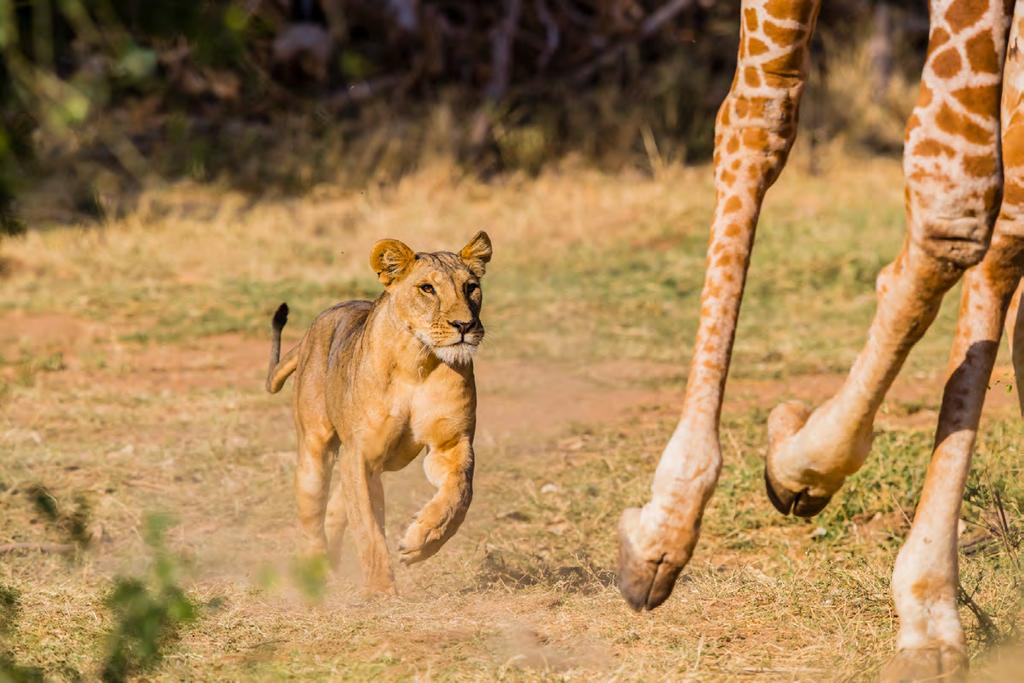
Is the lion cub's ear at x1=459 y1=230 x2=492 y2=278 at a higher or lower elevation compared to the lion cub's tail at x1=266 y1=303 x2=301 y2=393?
higher

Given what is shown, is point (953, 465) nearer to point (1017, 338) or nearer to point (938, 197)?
point (938, 197)

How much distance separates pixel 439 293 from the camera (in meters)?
4.60

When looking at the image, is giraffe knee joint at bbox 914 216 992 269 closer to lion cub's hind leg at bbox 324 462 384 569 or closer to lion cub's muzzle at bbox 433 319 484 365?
lion cub's muzzle at bbox 433 319 484 365

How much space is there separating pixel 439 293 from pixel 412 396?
31 cm

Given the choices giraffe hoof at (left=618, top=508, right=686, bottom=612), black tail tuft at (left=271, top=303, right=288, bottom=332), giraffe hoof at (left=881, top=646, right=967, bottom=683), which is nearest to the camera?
giraffe hoof at (left=881, top=646, right=967, bottom=683)

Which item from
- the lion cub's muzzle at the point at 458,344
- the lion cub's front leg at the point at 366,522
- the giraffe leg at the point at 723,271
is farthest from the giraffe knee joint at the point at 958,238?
the lion cub's front leg at the point at 366,522

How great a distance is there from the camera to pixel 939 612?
343cm

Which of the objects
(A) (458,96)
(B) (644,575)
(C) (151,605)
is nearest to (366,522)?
(B) (644,575)

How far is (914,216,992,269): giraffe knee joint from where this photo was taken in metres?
3.39

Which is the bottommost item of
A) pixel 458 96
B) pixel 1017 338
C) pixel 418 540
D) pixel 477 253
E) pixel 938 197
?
pixel 418 540

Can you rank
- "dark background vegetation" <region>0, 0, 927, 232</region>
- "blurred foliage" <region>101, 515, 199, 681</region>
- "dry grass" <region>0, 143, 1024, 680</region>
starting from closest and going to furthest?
"blurred foliage" <region>101, 515, 199, 681</region>, "dry grass" <region>0, 143, 1024, 680</region>, "dark background vegetation" <region>0, 0, 927, 232</region>

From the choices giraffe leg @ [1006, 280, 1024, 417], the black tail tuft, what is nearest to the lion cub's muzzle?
the black tail tuft

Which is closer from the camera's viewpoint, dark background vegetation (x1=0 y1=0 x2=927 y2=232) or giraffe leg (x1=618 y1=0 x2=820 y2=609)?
giraffe leg (x1=618 y1=0 x2=820 y2=609)

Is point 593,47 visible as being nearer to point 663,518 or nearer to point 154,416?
point 154,416
